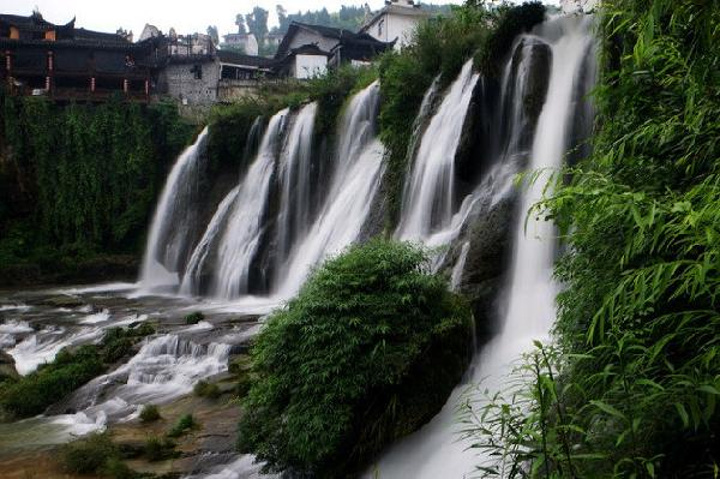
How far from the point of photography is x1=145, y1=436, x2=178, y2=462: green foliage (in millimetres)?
7652

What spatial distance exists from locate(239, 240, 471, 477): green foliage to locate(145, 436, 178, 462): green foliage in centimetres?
165

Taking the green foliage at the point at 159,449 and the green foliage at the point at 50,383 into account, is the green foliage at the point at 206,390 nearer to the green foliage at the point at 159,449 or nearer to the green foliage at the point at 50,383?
the green foliage at the point at 159,449

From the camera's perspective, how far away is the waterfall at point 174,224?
82.9ft

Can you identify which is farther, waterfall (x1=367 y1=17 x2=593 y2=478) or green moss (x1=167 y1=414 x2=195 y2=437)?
green moss (x1=167 y1=414 x2=195 y2=437)

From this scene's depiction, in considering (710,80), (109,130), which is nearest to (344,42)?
(109,130)

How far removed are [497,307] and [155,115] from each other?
2820cm

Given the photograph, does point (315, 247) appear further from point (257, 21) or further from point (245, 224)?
point (257, 21)

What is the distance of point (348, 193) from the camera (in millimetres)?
16703

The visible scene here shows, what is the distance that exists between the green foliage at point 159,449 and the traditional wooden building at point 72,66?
28.7 meters

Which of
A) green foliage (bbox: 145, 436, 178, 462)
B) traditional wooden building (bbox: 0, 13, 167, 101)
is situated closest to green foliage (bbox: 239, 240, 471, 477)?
green foliage (bbox: 145, 436, 178, 462)

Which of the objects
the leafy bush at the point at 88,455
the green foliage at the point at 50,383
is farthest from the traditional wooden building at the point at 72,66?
the leafy bush at the point at 88,455

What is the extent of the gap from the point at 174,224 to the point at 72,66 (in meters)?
16.3

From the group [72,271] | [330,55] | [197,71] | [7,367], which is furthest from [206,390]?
[197,71]

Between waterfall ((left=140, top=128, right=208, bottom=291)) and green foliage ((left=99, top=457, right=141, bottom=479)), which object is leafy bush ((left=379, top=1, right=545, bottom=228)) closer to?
green foliage ((left=99, top=457, right=141, bottom=479))
